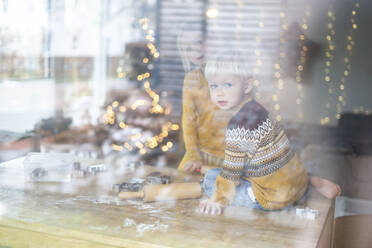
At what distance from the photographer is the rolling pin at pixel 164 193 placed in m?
1.31

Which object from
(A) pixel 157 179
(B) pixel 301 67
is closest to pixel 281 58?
(B) pixel 301 67

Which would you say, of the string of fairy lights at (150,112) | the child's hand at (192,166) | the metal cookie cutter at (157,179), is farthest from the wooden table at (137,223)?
the string of fairy lights at (150,112)

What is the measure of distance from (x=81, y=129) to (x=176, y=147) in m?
0.51

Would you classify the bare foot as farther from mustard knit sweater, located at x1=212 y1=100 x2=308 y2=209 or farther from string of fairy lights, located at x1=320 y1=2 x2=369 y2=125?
string of fairy lights, located at x1=320 y1=2 x2=369 y2=125

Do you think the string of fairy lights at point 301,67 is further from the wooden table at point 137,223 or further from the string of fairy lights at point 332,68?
the wooden table at point 137,223

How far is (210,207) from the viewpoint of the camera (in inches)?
47.9

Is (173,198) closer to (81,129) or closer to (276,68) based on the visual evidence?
(276,68)

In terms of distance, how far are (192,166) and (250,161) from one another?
514 millimetres

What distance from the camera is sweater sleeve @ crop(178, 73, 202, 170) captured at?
169cm

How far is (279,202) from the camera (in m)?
1.23

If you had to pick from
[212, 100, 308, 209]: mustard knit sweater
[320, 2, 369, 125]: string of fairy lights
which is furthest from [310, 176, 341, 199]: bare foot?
[320, 2, 369, 125]: string of fairy lights

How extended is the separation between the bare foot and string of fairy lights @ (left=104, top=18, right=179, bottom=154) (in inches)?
28.1

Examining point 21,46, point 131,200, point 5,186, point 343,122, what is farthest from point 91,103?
point 343,122

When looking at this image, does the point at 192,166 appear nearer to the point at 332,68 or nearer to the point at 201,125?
the point at 201,125
